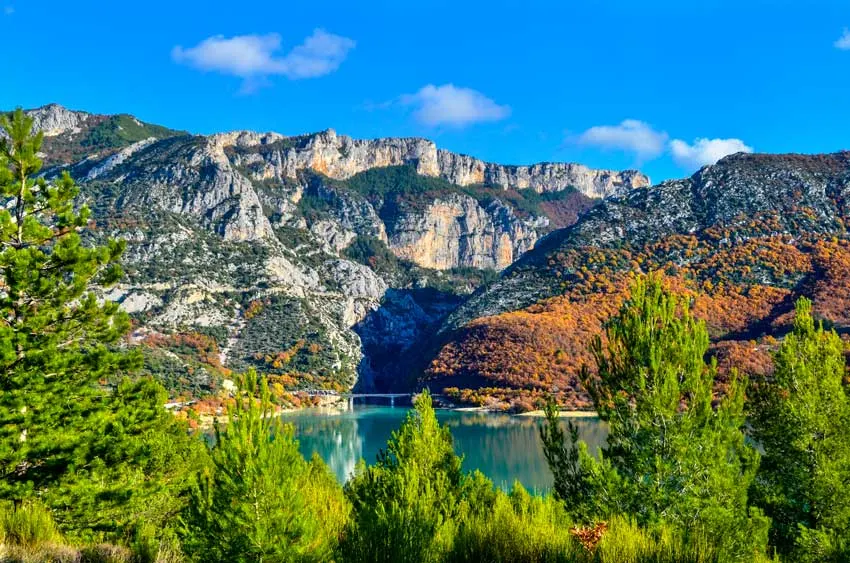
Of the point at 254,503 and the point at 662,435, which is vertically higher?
the point at 662,435

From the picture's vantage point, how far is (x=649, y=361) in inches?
395

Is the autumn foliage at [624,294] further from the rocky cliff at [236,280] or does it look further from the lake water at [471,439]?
the rocky cliff at [236,280]

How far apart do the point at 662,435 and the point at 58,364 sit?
1099 cm

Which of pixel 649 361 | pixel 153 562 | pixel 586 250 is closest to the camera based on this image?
pixel 153 562

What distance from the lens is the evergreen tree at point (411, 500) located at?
20.7 ft

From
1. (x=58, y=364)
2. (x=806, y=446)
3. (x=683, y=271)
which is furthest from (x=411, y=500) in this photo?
(x=683, y=271)

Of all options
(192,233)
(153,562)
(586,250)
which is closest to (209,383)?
(192,233)

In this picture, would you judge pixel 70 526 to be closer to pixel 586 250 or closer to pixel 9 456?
pixel 9 456

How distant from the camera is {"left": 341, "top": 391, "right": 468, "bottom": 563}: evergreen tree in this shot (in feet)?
20.7

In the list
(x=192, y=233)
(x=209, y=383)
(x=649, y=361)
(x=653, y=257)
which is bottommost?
(x=209, y=383)

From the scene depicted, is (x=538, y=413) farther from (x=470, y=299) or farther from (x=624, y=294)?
(x=470, y=299)

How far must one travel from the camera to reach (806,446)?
12812mm

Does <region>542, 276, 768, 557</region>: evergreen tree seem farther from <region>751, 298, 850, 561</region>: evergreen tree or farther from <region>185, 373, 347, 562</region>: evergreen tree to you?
<region>185, 373, 347, 562</region>: evergreen tree

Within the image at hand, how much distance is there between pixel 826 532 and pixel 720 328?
89.6 m
